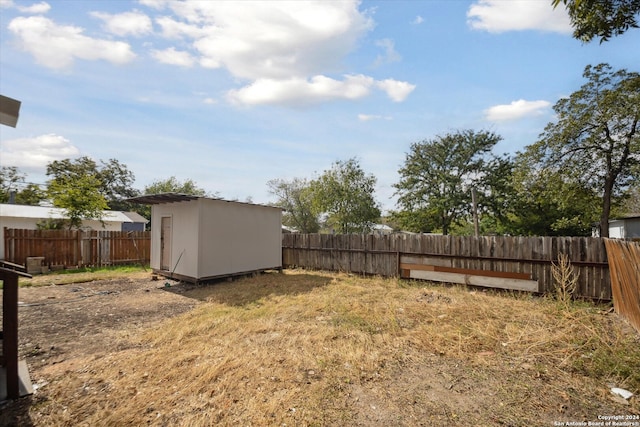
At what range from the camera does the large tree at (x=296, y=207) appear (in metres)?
32.4

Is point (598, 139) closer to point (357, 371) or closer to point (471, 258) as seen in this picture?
point (471, 258)

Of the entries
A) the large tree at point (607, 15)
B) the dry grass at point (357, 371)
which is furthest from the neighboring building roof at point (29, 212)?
the large tree at point (607, 15)

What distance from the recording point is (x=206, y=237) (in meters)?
9.48

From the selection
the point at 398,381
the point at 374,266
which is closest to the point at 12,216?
the point at 374,266

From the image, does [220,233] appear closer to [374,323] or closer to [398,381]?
[374,323]

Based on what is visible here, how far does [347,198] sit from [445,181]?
318 inches

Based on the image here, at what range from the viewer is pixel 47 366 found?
3930 millimetres

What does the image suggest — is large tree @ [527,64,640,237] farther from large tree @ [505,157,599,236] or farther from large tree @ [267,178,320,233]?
large tree @ [267,178,320,233]

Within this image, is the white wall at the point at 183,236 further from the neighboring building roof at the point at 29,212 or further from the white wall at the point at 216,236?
the neighboring building roof at the point at 29,212

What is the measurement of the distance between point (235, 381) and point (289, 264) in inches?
394

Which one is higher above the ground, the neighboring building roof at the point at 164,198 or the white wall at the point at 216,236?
the neighboring building roof at the point at 164,198

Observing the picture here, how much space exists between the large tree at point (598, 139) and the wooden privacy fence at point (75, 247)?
847 inches

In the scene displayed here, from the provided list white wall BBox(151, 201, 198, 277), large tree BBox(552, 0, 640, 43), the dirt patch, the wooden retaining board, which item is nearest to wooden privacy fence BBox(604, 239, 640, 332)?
the wooden retaining board

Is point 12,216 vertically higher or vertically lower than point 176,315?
higher
